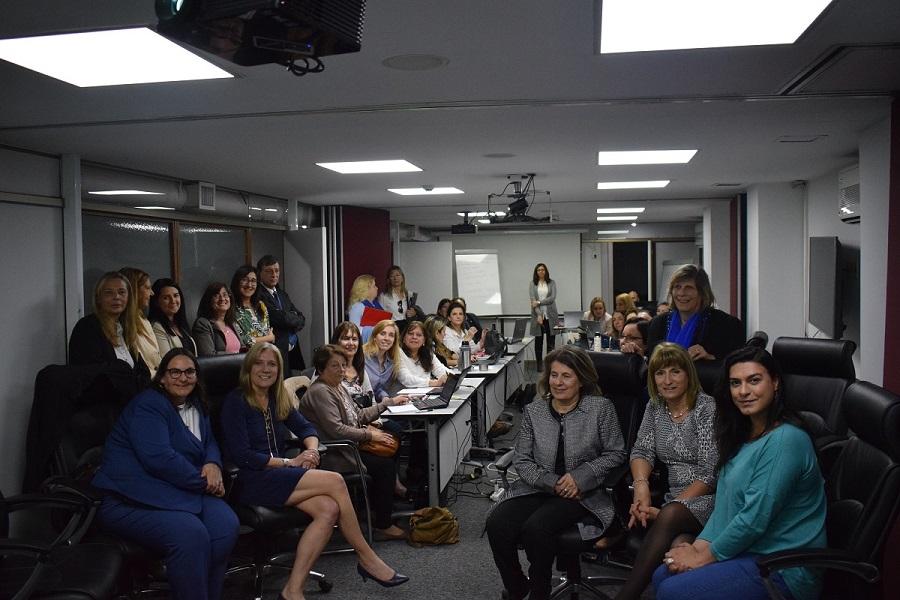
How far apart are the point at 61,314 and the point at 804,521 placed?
4.62 meters

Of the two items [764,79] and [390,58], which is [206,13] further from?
[764,79]

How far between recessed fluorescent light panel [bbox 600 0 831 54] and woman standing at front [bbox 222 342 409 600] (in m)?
2.38

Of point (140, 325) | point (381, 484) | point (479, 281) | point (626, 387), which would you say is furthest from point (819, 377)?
point (479, 281)

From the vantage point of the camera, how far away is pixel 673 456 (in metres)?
3.49

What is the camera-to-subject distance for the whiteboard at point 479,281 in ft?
52.1

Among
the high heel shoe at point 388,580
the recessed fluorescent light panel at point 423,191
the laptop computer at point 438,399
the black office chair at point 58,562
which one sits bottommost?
the high heel shoe at point 388,580

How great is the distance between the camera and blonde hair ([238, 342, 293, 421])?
4.05 m

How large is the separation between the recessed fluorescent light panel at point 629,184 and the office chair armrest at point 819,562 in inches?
234

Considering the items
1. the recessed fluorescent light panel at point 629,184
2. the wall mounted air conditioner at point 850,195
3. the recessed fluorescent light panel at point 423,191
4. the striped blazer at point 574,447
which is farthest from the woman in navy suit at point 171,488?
the recessed fluorescent light panel at point 629,184

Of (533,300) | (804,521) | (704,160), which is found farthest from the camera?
(533,300)

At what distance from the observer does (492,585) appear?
13.0 feet

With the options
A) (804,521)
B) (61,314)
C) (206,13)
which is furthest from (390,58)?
(61,314)

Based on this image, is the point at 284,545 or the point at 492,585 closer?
the point at 492,585

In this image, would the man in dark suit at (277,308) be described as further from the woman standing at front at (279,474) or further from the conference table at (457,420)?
the woman standing at front at (279,474)
